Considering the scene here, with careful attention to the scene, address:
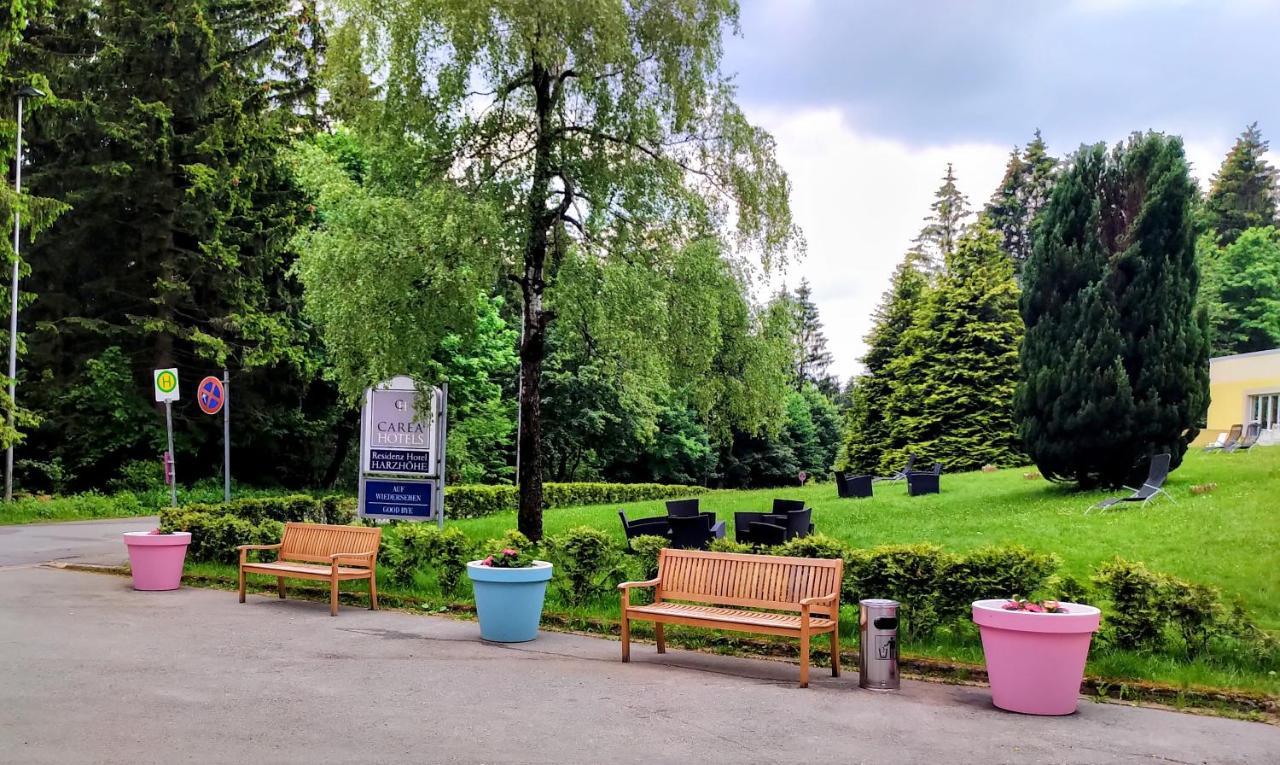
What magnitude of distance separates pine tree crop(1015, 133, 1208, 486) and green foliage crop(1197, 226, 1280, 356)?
35.3 m

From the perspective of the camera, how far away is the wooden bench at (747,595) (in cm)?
771

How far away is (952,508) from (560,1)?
13.8 metres

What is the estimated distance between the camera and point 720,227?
43.8 feet

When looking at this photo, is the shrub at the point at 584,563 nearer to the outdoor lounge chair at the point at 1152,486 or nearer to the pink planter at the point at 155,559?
the pink planter at the point at 155,559

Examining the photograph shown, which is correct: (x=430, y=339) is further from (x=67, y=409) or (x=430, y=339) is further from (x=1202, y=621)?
(x=67, y=409)

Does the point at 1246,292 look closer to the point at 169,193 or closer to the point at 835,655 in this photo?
the point at 169,193

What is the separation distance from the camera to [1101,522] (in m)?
15.8

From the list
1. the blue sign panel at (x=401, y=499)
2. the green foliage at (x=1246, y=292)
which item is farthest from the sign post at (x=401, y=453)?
the green foliage at (x=1246, y=292)

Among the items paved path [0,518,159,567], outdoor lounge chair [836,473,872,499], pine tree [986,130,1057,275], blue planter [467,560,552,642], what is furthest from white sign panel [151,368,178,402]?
pine tree [986,130,1057,275]

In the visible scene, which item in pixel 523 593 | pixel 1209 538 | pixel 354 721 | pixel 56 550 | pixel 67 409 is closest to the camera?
pixel 354 721

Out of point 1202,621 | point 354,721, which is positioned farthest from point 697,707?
point 1202,621

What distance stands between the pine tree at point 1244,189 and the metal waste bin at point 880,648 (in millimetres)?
65430

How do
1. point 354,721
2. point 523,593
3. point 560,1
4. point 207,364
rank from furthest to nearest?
point 207,364 < point 560,1 < point 523,593 < point 354,721

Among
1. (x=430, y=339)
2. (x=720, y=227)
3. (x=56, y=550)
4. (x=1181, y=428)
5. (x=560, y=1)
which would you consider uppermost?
(x=560, y=1)
